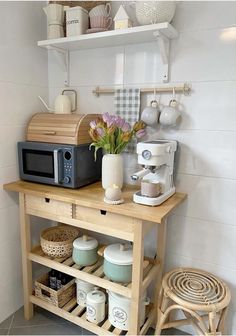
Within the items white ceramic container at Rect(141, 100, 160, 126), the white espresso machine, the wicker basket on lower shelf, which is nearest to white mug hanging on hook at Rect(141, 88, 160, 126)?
white ceramic container at Rect(141, 100, 160, 126)

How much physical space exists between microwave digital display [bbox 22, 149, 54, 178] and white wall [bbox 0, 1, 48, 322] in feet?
0.34

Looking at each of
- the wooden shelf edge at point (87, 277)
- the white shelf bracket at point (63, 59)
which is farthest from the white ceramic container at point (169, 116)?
the wooden shelf edge at point (87, 277)

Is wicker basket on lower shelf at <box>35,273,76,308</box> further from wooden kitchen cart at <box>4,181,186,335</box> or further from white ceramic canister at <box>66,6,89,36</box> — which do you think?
white ceramic canister at <box>66,6,89,36</box>

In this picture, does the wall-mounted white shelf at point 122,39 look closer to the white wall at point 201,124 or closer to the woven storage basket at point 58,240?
the white wall at point 201,124

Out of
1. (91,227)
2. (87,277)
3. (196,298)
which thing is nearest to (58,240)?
(87,277)

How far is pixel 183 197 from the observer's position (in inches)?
56.7

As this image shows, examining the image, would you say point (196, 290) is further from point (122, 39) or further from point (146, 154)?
point (122, 39)

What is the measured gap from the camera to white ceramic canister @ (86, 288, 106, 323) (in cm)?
149

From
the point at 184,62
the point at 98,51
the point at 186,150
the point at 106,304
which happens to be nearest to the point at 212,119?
the point at 186,150

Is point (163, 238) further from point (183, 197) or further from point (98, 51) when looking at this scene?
point (98, 51)

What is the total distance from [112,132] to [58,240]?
89 cm

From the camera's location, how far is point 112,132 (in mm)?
1351

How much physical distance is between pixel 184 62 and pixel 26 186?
1.12 meters

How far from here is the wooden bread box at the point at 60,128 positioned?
4.87 ft
